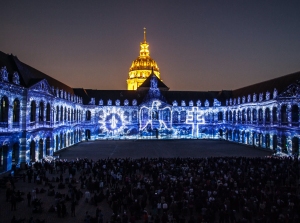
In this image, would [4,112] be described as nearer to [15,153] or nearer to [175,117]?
[15,153]

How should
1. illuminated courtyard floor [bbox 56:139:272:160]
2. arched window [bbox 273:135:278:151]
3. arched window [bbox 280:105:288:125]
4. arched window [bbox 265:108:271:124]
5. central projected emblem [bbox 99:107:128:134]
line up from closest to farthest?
1. illuminated courtyard floor [bbox 56:139:272:160]
2. arched window [bbox 280:105:288:125]
3. arched window [bbox 273:135:278:151]
4. arched window [bbox 265:108:271:124]
5. central projected emblem [bbox 99:107:128:134]

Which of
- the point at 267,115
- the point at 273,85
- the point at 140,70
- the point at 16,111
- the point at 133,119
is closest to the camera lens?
the point at 16,111

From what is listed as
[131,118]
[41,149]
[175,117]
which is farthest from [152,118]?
[41,149]

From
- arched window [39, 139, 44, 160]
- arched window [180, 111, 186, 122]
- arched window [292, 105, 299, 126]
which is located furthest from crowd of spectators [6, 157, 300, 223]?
arched window [180, 111, 186, 122]

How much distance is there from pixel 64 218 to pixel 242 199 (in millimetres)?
12565

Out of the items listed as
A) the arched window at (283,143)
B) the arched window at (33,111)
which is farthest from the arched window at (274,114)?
the arched window at (33,111)

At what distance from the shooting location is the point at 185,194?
70.1 ft

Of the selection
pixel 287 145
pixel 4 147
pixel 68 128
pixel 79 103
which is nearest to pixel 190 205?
pixel 4 147

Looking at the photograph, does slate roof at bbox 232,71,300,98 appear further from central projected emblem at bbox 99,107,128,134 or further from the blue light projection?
central projected emblem at bbox 99,107,128,134

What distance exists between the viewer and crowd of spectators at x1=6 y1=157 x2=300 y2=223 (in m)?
18.3

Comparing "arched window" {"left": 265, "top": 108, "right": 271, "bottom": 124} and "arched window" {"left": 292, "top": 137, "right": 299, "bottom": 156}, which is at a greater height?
"arched window" {"left": 265, "top": 108, "right": 271, "bottom": 124}

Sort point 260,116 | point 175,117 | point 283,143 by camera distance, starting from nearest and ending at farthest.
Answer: point 283,143
point 260,116
point 175,117

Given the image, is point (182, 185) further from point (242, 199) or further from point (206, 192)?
point (242, 199)

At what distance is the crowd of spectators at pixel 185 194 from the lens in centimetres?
1827
